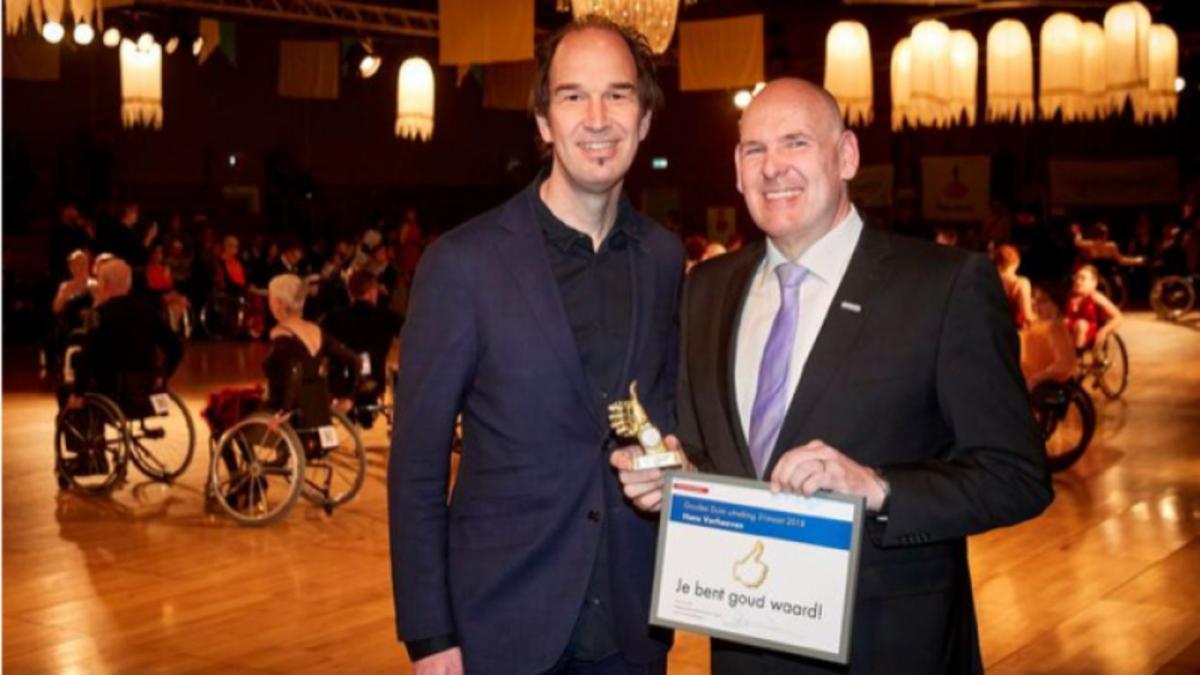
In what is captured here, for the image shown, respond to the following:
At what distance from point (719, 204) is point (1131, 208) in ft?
21.1

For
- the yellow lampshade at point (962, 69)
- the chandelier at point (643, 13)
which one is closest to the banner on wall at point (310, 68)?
the yellow lampshade at point (962, 69)

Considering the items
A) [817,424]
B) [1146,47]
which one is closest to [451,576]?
[817,424]

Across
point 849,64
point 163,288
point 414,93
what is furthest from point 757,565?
point 163,288

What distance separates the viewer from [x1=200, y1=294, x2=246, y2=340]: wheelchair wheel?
56.9ft

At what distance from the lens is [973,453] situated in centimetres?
195

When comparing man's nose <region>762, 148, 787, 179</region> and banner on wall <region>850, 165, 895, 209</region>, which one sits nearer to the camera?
man's nose <region>762, 148, 787, 179</region>

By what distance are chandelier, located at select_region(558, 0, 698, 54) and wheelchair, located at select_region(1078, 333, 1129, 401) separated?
558 centimetres

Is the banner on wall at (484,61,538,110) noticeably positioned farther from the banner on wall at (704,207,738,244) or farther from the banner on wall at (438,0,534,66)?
the banner on wall at (704,207,738,244)

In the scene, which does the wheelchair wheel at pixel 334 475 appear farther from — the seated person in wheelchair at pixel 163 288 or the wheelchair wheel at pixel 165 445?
the seated person in wheelchair at pixel 163 288

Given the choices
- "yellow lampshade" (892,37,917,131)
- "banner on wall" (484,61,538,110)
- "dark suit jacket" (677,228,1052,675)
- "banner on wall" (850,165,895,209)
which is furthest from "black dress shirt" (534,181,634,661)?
"banner on wall" (850,165,895,209)

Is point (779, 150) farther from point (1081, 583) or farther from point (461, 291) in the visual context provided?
point (1081, 583)

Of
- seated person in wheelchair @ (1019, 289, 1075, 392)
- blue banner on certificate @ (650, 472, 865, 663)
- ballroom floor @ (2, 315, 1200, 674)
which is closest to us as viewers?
blue banner on certificate @ (650, 472, 865, 663)

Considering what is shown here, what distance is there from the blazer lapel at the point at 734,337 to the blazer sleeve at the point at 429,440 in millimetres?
380

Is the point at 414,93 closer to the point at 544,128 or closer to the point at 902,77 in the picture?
the point at 902,77
